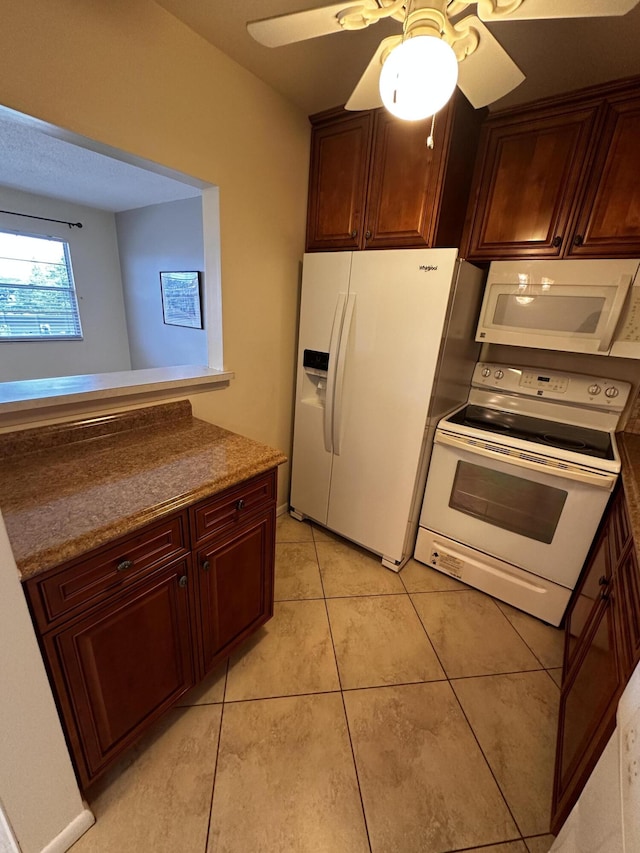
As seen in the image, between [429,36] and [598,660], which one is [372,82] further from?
[598,660]

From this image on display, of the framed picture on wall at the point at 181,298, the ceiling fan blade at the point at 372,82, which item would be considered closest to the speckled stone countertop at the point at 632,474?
the ceiling fan blade at the point at 372,82

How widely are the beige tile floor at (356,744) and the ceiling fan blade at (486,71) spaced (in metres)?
2.15

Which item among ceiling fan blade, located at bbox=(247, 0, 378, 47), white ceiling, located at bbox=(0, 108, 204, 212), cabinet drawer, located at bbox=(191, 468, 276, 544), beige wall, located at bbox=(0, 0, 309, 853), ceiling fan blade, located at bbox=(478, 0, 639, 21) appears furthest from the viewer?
white ceiling, located at bbox=(0, 108, 204, 212)

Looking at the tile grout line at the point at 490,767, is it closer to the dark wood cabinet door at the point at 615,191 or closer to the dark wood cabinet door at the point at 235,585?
the dark wood cabinet door at the point at 235,585

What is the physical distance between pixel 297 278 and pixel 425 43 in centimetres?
146

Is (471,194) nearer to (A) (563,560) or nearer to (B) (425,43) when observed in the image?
(B) (425,43)

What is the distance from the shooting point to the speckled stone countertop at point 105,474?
0.86 m

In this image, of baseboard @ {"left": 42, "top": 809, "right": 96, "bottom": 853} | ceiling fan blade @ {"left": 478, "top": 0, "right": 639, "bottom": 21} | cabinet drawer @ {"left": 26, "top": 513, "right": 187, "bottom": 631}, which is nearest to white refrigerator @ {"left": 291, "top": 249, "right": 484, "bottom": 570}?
ceiling fan blade @ {"left": 478, "top": 0, "right": 639, "bottom": 21}

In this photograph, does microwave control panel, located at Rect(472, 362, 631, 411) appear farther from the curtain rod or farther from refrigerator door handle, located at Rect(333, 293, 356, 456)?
the curtain rod

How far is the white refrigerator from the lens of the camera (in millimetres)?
1678

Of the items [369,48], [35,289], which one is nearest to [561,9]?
[369,48]

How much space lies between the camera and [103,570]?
92 centimetres

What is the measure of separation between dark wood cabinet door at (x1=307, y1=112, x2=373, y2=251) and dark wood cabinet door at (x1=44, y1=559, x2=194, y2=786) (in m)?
1.78

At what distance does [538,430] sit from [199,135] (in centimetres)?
220
